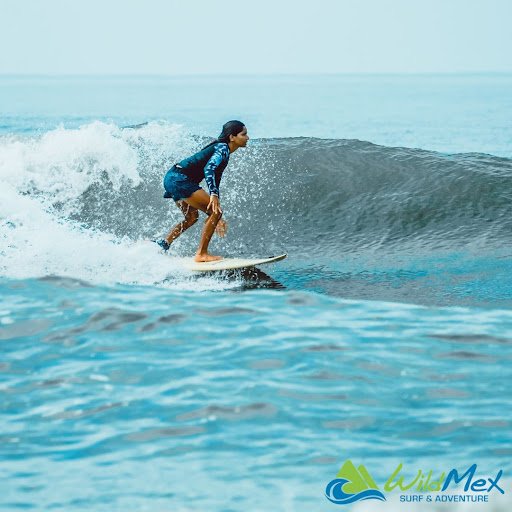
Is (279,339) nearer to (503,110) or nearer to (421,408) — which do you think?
(421,408)

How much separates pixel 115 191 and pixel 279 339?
759 centimetres

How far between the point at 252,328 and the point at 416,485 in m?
2.67

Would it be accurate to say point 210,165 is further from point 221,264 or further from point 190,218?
point 221,264

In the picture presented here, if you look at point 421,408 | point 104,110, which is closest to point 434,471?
point 421,408

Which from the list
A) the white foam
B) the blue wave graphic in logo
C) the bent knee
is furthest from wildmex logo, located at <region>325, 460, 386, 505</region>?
the bent knee

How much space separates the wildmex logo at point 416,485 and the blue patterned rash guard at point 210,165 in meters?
5.52

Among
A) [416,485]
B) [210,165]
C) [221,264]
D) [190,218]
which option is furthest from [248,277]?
[416,485]

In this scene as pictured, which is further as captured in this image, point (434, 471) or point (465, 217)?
point (465, 217)

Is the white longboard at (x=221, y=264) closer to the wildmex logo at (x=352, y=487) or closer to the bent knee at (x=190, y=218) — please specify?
the bent knee at (x=190, y=218)

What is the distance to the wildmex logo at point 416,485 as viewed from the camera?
461 centimetres

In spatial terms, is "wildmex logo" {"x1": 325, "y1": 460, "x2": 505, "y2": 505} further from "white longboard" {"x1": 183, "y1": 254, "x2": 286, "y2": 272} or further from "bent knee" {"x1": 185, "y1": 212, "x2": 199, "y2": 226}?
"bent knee" {"x1": 185, "y1": 212, "x2": 199, "y2": 226}

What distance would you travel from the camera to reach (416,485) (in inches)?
186

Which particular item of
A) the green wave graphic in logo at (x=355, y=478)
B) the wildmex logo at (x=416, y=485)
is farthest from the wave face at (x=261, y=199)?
the wildmex logo at (x=416, y=485)

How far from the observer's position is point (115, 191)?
1400 cm
